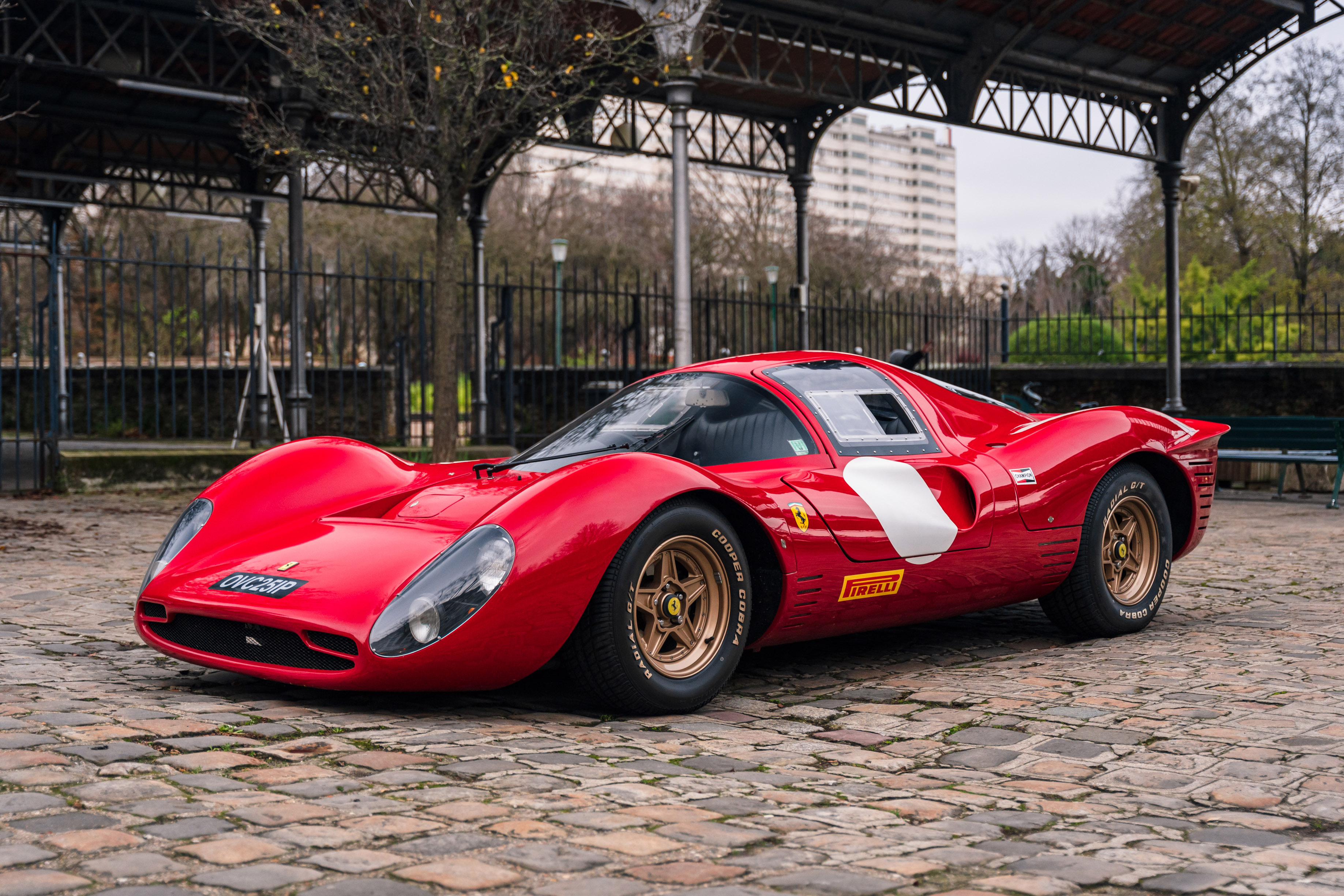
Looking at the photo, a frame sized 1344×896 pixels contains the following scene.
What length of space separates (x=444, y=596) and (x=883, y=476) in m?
1.83

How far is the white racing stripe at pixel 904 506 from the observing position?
15.5 feet

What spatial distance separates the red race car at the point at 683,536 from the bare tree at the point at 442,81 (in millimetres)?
6502

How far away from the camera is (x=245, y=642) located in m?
4.05

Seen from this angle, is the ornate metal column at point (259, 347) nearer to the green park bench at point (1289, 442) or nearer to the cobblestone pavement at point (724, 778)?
the cobblestone pavement at point (724, 778)

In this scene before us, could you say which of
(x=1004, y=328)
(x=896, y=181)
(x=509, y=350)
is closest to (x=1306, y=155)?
(x=1004, y=328)

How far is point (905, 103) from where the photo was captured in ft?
60.7

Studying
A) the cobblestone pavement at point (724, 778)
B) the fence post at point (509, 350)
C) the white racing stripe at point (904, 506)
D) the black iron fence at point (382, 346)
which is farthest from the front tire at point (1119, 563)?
the fence post at point (509, 350)

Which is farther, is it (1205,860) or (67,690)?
(67,690)

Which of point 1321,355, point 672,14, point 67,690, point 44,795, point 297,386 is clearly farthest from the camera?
point 1321,355

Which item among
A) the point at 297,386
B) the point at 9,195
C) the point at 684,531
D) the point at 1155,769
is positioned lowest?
the point at 1155,769

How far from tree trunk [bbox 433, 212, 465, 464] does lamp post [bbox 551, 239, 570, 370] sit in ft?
3.98

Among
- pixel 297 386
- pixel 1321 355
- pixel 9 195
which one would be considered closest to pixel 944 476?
A: pixel 297 386

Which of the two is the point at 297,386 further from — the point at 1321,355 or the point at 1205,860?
the point at 1321,355

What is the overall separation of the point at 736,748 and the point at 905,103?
638 inches
